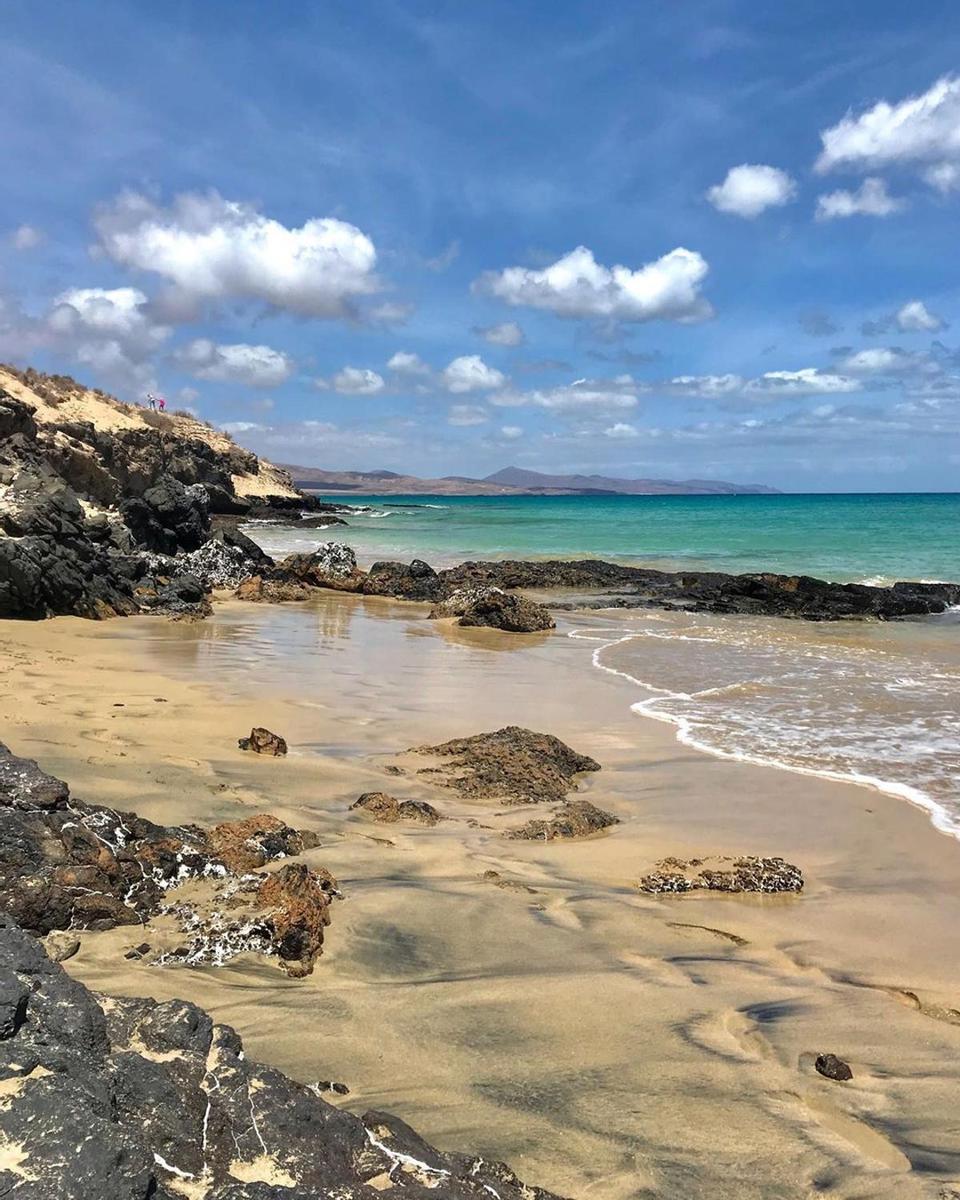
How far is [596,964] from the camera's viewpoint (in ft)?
12.0

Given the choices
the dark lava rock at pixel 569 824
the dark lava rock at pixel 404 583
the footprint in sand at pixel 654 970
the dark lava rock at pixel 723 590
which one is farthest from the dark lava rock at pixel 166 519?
the footprint in sand at pixel 654 970

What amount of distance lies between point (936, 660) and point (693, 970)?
1149cm

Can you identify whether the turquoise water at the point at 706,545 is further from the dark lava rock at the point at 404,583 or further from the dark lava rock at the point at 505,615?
the dark lava rock at the point at 505,615

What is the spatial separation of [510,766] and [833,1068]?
3783 mm

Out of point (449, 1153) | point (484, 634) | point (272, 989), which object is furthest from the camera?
point (484, 634)

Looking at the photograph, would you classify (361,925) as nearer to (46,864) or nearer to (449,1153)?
(46,864)

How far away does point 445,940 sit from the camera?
3.77m

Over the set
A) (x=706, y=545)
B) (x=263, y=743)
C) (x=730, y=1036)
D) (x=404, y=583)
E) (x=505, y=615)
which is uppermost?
(x=706, y=545)

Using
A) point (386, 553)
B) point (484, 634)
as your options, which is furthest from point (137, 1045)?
point (386, 553)

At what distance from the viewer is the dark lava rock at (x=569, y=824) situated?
215 inches

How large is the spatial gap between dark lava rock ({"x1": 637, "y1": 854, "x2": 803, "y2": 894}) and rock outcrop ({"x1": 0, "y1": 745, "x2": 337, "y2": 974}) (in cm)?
190

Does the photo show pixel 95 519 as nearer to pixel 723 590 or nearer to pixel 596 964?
→ pixel 596 964

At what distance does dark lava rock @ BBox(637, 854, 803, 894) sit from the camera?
15.4 ft

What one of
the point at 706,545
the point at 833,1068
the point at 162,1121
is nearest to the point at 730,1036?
the point at 833,1068
